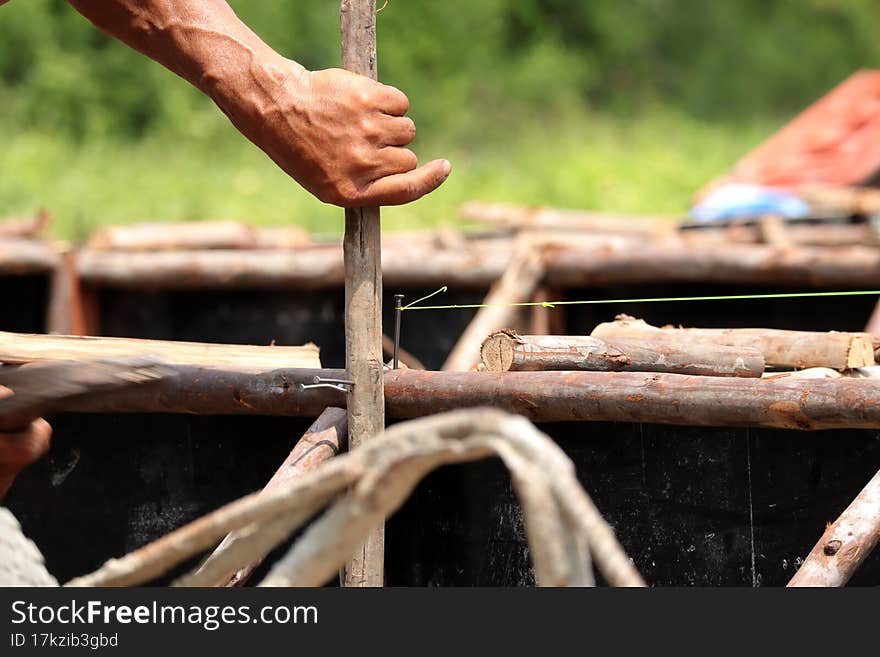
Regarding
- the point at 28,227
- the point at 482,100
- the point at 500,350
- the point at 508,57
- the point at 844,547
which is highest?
the point at 508,57

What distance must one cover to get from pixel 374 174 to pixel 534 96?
51.9ft

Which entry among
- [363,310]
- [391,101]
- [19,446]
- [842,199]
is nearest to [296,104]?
[391,101]

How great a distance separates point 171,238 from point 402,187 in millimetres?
4385

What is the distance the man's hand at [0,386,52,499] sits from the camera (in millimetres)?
2365

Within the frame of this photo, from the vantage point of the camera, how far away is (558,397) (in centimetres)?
289

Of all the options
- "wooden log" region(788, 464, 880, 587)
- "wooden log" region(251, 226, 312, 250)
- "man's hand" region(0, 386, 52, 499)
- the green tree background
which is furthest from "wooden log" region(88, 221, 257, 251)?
the green tree background

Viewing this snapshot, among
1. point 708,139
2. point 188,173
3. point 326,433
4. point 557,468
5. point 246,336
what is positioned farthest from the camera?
point 708,139

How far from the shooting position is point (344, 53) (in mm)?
2945

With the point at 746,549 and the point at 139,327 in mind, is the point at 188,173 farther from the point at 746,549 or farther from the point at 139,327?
the point at 746,549

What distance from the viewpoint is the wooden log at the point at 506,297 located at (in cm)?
533

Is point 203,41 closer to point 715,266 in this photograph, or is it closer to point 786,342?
point 786,342

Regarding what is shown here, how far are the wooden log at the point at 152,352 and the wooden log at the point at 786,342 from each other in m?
0.81

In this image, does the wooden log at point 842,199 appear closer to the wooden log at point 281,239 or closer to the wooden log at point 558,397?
the wooden log at point 281,239

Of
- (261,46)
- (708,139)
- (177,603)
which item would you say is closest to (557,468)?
(177,603)
